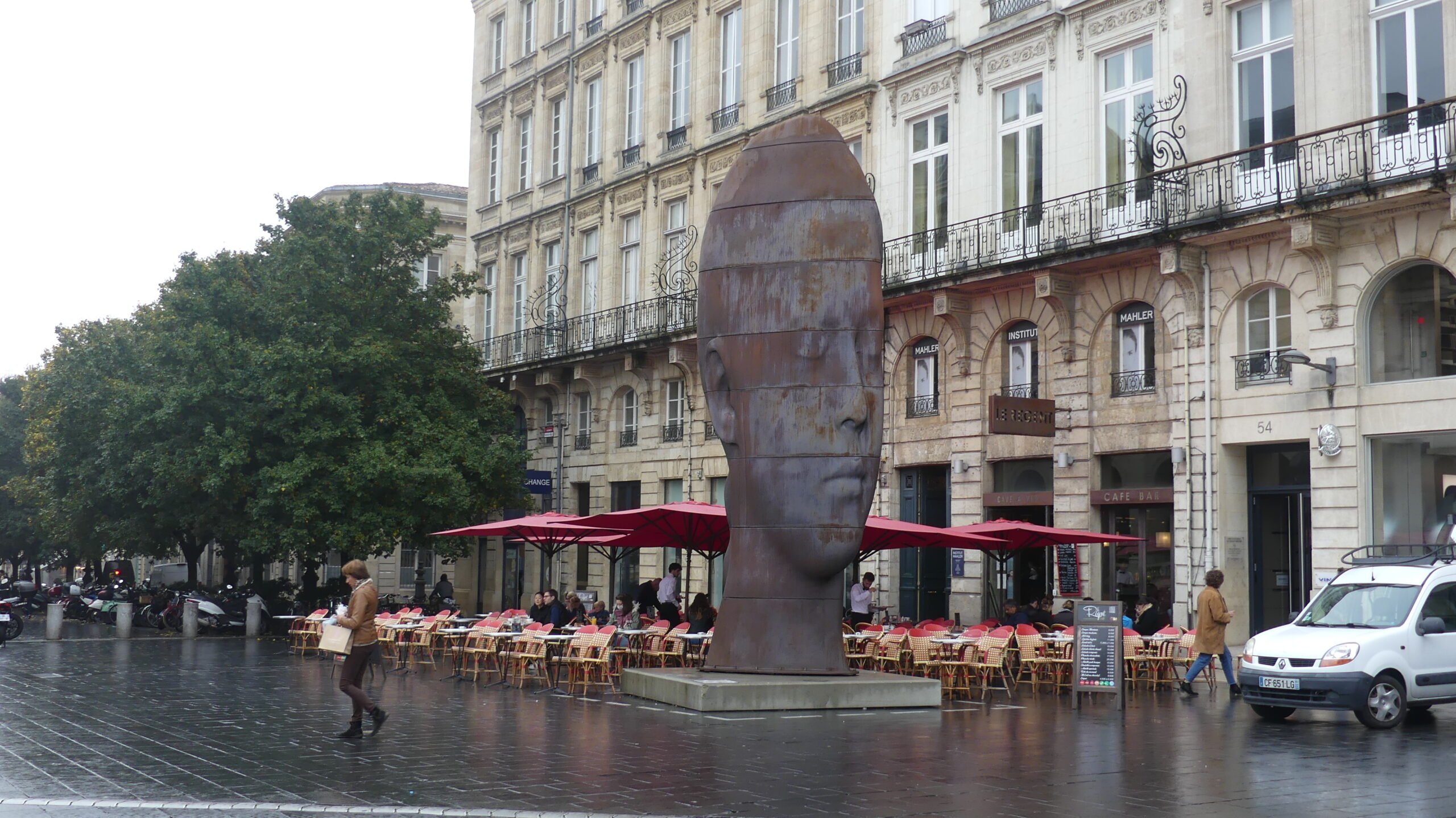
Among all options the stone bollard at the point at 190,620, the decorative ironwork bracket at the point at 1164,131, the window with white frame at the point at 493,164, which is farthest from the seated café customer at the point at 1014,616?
the window with white frame at the point at 493,164

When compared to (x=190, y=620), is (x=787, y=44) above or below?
above

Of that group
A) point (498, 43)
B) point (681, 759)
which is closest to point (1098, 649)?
point (681, 759)

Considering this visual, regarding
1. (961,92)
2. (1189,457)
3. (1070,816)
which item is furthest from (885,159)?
(1070,816)

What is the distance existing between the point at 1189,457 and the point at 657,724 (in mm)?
12518

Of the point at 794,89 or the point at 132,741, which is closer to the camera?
the point at 132,741

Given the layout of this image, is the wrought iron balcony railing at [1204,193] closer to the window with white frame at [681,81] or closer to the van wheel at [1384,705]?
the van wheel at [1384,705]

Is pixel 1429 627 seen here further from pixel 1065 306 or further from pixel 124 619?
pixel 124 619

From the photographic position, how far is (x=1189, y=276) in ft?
77.4

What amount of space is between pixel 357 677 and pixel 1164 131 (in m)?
16.9

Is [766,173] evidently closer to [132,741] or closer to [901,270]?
[132,741]

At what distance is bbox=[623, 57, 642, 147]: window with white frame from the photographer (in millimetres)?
39219

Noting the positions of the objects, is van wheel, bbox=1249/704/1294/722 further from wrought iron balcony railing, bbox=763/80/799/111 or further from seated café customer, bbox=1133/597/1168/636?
wrought iron balcony railing, bbox=763/80/799/111

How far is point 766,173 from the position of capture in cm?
1647

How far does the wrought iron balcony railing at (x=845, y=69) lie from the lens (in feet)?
103
